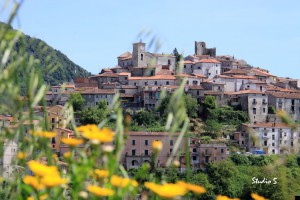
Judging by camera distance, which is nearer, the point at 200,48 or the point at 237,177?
the point at 237,177

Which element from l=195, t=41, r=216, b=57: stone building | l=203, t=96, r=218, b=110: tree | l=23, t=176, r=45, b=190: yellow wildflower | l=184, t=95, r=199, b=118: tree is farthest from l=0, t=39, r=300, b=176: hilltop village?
l=23, t=176, r=45, b=190: yellow wildflower

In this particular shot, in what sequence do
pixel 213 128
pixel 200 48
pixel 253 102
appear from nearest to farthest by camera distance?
1. pixel 213 128
2. pixel 253 102
3. pixel 200 48

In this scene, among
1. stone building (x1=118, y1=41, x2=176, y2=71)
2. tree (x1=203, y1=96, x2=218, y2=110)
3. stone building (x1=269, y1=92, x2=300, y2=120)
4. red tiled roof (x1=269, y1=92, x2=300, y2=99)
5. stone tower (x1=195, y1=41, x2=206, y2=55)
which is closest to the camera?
tree (x1=203, y1=96, x2=218, y2=110)

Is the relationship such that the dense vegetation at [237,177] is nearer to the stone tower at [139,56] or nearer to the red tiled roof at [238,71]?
the red tiled roof at [238,71]

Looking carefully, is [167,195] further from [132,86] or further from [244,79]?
[244,79]

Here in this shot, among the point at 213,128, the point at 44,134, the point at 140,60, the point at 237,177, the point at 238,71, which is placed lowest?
the point at 237,177

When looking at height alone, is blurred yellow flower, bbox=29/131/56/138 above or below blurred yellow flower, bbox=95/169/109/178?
above

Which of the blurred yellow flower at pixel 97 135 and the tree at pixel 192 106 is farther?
the tree at pixel 192 106

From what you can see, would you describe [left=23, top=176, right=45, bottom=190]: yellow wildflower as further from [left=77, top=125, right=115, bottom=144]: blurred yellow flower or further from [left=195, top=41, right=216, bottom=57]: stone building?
[left=195, top=41, right=216, bottom=57]: stone building

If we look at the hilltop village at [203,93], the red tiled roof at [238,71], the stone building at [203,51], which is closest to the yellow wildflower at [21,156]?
the hilltop village at [203,93]

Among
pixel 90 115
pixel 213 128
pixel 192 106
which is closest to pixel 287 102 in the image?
pixel 192 106

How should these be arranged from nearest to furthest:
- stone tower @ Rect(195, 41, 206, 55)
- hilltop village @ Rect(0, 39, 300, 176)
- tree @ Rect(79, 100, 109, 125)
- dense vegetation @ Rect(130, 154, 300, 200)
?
dense vegetation @ Rect(130, 154, 300, 200) < hilltop village @ Rect(0, 39, 300, 176) < tree @ Rect(79, 100, 109, 125) < stone tower @ Rect(195, 41, 206, 55)

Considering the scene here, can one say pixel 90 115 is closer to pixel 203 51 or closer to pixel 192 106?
pixel 192 106

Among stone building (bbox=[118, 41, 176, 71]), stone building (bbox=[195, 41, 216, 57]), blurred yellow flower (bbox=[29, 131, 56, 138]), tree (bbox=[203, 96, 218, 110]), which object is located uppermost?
stone building (bbox=[195, 41, 216, 57])
